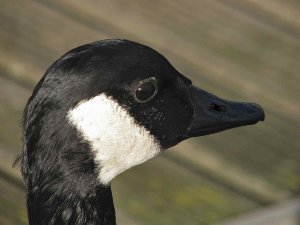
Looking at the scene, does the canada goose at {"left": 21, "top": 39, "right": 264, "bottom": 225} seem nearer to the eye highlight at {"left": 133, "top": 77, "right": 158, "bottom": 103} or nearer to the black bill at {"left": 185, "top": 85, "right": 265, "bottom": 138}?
the eye highlight at {"left": 133, "top": 77, "right": 158, "bottom": 103}

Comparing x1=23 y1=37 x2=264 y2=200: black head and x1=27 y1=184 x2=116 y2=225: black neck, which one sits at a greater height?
x1=23 y1=37 x2=264 y2=200: black head

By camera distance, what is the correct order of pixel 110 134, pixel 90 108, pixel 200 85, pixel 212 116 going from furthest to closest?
pixel 200 85
pixel 212 116
pixel 110 134
pixel 90 108

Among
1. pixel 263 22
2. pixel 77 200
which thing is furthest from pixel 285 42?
pixel 77 200

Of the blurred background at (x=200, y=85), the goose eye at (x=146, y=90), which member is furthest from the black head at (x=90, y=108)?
the blurred background at (x=200, y=85)

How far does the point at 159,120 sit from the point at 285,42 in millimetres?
2464

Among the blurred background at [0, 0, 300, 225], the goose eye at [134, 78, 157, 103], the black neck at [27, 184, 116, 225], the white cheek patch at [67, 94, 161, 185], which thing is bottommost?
the blurred background at [0, 0, 300, 225]

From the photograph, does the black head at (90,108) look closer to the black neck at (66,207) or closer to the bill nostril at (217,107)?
the black neck at (66,207)

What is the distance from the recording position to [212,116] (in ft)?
11.0

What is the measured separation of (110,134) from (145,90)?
0.60 ft

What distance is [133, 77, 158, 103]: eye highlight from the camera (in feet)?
10.1

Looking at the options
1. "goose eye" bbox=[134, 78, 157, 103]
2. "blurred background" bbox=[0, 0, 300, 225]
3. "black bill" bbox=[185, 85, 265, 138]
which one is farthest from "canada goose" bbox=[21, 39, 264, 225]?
"blurred background" bbox=[0, 0, 300, 225]

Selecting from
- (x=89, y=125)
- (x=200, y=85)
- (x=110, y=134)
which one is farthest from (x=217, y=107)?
(x=200, y=85)

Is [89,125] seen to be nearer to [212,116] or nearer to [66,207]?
[66,207]

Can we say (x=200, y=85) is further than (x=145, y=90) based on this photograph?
Yes
